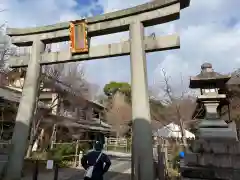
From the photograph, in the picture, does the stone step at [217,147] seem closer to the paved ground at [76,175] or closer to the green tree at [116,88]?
the paved ground at [76,175]

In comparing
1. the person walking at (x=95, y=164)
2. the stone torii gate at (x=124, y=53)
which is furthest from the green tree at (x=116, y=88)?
the person walking at (x=95, y=164)

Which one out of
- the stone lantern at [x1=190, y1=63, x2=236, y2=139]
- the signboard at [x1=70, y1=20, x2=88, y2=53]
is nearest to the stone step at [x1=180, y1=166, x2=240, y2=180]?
the stone lantern at [x1=190, y1=63, x2=236, y2=139]

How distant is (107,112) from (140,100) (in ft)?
119

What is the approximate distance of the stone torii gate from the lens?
6.39m

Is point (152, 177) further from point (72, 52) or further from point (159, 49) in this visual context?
point (72, 52)

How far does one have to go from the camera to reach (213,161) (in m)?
4.88

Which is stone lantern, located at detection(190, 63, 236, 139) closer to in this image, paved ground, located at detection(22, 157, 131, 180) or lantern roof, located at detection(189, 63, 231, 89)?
lantern roof, located at detection(189, 63, 231, 89)

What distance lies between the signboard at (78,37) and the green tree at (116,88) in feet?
120

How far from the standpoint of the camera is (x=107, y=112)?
42719 mm

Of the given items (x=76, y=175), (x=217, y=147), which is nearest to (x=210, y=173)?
(x=217, y=147)

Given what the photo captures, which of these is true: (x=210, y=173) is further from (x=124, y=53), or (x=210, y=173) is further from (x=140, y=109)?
(x=124, y=53)

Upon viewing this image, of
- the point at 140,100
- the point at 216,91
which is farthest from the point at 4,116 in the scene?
the point at 216,91

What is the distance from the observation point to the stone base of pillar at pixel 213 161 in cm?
470

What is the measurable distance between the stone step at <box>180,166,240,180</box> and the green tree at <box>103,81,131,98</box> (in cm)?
3968
